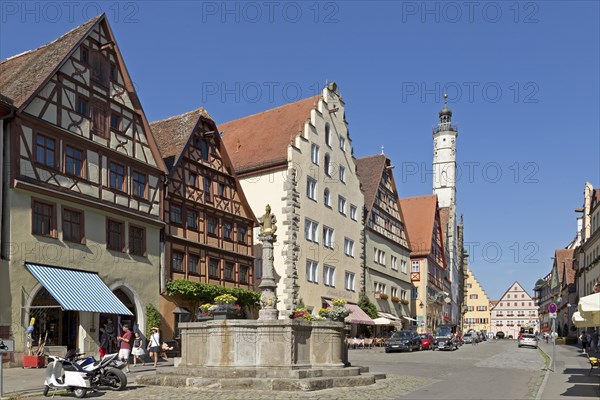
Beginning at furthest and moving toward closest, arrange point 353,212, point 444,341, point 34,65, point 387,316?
point 387,316, point 353,212, point 444,341, point 34,65

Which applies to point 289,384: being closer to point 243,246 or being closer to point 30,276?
point 30,276

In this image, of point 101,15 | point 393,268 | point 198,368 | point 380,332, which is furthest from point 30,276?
point 393,268

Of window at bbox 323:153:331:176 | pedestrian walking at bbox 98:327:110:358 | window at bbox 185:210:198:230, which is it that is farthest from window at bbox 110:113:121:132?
window at bbox 323:153:331:176

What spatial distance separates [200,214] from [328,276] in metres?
14.4

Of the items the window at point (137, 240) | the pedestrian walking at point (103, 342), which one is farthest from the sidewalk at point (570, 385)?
the window at point (137, 240)

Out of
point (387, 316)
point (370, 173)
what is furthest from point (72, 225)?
point (370, 173)

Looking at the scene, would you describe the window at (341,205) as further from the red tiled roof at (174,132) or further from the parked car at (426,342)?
the red tiled roof at (174,132)

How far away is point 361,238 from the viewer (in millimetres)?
53781

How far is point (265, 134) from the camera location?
49406 mm

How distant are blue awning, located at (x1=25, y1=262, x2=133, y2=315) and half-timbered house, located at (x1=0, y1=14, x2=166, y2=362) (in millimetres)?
51

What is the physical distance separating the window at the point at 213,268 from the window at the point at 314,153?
12064mm

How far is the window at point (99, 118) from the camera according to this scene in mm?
29406

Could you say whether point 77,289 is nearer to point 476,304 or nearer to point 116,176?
point 116,176

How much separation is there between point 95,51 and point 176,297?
11.5 meters
